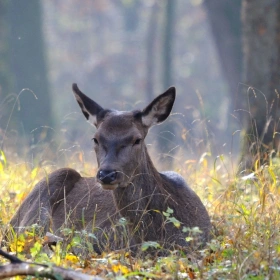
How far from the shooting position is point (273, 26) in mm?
11117

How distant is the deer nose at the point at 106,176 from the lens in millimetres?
6383

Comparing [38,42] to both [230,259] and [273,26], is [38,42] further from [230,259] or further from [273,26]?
[230,259]

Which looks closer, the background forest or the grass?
the grass

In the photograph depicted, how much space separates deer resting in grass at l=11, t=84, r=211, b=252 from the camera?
6629mm

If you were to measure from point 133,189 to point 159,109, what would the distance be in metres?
0.85

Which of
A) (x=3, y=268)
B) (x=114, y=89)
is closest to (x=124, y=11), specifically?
(x=114, y=89)

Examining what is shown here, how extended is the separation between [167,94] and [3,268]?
2.92 metres

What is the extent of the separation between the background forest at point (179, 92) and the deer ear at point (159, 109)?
15.5 inches

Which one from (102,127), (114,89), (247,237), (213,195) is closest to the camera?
(247,237)

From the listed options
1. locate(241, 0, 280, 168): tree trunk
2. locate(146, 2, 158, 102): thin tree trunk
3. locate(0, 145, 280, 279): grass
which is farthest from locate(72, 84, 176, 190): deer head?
locate(146, 2, 158, 102): thin tree trunk

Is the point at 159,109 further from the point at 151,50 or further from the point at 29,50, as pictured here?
the point at 151,50

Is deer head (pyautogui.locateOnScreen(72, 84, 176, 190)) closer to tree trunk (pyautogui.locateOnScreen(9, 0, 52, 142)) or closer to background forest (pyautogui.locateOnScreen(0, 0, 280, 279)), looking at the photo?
background forest (pyautogui.locateOnScreen(0, 0, 280, 279))

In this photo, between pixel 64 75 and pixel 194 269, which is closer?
pixel 194 269

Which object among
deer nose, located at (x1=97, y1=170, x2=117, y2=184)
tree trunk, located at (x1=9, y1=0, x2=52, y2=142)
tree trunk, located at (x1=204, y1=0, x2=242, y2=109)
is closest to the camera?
deer nose, located at (x1=97, y1=170, x2=117, y2=184)
